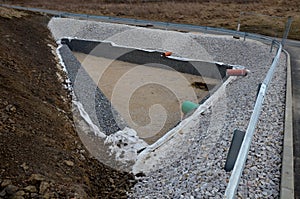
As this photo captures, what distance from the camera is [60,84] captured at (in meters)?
10.8

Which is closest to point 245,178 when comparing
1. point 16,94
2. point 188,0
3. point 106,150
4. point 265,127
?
point 265,127

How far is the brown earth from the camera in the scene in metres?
20.9

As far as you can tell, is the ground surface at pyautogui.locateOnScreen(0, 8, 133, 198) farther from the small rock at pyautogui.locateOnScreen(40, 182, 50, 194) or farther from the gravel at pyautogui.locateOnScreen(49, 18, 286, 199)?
the gravel at pyautogui.locateOnScreen(49, 18, 286, 199)

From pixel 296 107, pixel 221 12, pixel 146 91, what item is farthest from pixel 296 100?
pixel 221 12

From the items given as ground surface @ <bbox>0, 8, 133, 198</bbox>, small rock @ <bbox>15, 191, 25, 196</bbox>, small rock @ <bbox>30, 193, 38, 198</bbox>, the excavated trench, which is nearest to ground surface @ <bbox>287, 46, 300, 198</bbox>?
the excavated trench

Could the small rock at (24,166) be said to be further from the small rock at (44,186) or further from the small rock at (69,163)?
the small rock at (69,163)

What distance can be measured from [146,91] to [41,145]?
23.1 feet

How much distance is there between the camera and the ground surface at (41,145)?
484 centimetres

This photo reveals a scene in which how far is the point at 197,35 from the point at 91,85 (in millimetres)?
8410

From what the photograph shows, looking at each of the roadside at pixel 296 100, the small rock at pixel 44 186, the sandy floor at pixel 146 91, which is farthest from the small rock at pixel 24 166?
the roadside at pixel 296 100

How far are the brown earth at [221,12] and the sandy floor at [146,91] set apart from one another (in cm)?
921

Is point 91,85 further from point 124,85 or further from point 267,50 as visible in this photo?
point 267,50

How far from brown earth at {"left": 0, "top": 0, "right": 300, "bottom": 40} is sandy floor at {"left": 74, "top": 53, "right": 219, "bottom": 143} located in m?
9.21

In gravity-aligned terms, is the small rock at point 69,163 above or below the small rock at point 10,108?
below
